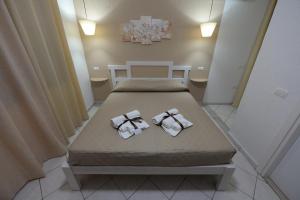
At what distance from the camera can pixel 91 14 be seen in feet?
7.78

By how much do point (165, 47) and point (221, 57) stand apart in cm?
115

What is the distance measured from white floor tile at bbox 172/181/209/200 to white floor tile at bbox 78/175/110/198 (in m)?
0.80

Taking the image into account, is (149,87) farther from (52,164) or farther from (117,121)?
(52,164)

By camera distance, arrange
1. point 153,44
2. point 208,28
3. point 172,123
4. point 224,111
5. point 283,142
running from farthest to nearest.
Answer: point 224,111 < point 153,44 < point 208,28 < point 172,123 < point 283,142

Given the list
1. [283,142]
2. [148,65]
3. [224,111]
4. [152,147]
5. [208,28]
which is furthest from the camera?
[224,111]

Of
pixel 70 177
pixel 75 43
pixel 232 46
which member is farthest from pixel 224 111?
pixel 75 43

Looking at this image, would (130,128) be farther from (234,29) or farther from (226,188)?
(234,29)

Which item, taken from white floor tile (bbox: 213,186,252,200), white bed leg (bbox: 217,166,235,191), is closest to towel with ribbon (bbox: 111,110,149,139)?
white bed leg (bbox: 217,166,235,191)

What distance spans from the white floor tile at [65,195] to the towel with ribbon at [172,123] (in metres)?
1.09

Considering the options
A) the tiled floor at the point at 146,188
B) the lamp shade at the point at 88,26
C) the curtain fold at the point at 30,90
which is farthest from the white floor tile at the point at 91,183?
the lamp shade at the point at 88,26

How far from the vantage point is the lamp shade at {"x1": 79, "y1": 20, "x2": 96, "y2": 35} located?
2.25 m

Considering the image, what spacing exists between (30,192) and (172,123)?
5.44 ft

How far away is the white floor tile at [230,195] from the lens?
1.37 metres

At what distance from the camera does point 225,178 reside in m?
1.32
